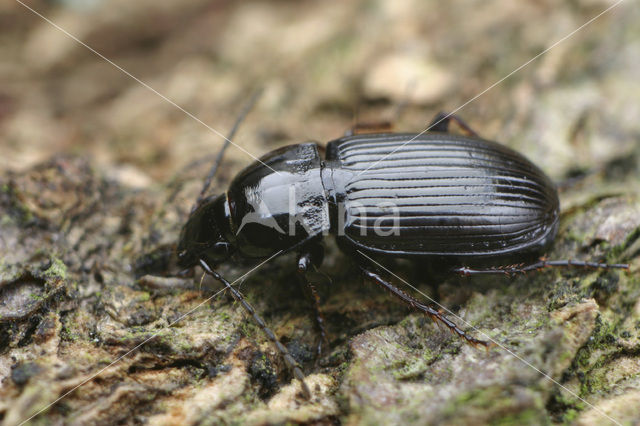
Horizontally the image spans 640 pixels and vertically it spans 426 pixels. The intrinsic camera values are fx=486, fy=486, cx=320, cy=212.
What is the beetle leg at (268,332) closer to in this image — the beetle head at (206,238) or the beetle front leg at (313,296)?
the beetle head at (206,238)

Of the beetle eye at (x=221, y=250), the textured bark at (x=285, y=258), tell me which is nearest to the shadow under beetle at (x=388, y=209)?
the beetle eye at (x=221, y=250)

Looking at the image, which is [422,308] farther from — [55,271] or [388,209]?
[55,271]

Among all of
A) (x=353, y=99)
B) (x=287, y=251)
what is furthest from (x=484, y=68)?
(x=287, y=251)

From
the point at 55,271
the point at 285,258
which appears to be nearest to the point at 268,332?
the point at 285,258

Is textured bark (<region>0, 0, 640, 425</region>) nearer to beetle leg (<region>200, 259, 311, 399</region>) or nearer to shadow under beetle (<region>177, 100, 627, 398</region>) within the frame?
beetle leg (<region>200, 259, 311, 399</region>)

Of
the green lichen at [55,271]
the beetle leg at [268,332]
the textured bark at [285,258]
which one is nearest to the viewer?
the textured bark at [285,258]

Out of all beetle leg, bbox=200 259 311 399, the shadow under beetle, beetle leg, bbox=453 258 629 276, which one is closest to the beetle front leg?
the shadow under beetle

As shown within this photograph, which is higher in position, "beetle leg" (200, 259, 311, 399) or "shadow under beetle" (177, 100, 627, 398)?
"shadow under beetle" (177, 100, 627, 398)
